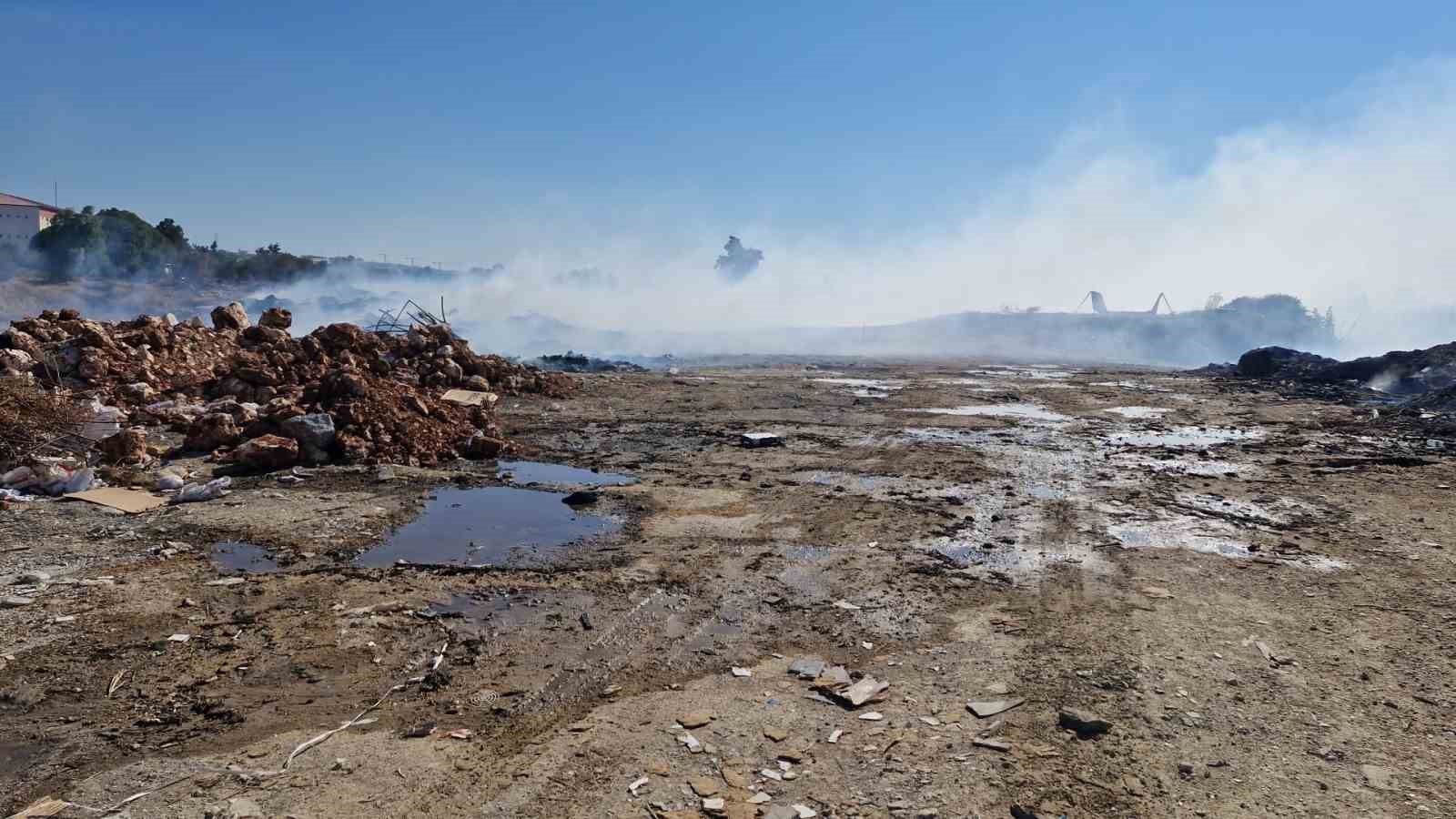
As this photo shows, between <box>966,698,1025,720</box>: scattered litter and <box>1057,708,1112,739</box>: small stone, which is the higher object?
<box>1057,708,1112,739</box>: small stone

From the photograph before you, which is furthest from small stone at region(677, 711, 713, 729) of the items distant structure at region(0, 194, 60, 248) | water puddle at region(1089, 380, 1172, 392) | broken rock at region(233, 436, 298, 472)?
distant structure at region(0, 194, 60, 248)

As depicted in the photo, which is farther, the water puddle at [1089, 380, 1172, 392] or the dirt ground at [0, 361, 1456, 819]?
the water puddle at [1089, 380, 1172, 392]

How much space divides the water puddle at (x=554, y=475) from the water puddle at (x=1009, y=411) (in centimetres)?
857

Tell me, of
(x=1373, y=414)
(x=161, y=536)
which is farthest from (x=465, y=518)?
(x=1373, y=414)

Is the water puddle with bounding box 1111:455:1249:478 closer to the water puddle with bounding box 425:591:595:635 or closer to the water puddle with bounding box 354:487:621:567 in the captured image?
the water puddle with bounding box 354:487:621:567

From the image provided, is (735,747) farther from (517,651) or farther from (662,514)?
(662,514)

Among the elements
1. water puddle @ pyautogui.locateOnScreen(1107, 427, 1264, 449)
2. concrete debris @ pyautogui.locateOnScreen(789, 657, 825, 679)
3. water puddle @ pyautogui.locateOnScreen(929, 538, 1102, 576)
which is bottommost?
concrete debris @ pyautogui.locateOnScreen(789, 657, 825, 679)

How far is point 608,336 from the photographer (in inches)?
2228

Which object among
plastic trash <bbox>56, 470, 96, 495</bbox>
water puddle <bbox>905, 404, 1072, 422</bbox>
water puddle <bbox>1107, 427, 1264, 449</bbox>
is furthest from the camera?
water puddle <bbox>905, 404, 1072, 422</bbox>

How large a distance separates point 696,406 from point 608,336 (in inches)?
1617

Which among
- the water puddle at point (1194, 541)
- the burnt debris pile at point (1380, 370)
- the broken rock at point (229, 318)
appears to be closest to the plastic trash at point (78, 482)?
the water puddle at point (1194, 541)

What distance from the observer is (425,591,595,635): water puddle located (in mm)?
4973

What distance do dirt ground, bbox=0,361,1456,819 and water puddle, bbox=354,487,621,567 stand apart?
12 cm

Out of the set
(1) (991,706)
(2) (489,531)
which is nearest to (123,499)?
(2) (489,531)
